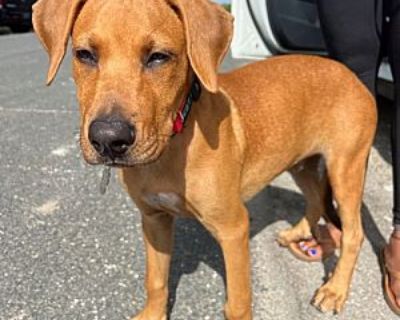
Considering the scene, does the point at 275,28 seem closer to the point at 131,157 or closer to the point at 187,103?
the point at 187,103

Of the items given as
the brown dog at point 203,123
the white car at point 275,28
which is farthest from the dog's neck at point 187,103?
the white car at point 275,28

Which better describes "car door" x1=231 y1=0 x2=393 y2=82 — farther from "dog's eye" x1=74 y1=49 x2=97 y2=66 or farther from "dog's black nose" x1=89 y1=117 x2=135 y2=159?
"dog's black nose" x1=89 y1=117 x2=135 y2=159

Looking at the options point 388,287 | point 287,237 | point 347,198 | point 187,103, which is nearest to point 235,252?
point 187,103

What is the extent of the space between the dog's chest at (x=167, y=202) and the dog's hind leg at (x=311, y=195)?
1.13 metres

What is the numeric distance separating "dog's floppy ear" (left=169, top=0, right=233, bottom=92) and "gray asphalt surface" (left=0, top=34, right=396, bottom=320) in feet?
4.23

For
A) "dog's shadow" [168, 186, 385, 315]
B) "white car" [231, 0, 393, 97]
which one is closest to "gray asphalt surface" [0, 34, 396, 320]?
"dog's shadow" [168, 186, 385, 315]

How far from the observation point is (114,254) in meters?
3.31

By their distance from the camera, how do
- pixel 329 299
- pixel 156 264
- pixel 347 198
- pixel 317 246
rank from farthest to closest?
1. pixel 317 246
2. pixel 347 198
3. pixel 329 299
4. pixel 156 264

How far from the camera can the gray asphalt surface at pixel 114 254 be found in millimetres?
2869

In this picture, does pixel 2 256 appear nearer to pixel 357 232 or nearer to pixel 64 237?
pixel 64 237

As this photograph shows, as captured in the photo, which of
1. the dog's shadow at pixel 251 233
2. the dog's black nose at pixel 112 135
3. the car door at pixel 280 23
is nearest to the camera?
the dog's black nose at pixel 112 135

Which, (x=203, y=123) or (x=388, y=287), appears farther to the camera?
(x=388, y=287)

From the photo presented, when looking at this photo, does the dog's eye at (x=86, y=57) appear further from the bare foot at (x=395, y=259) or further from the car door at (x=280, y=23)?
the car door at (x=280, y=23)

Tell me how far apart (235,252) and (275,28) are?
3025 millimetres
